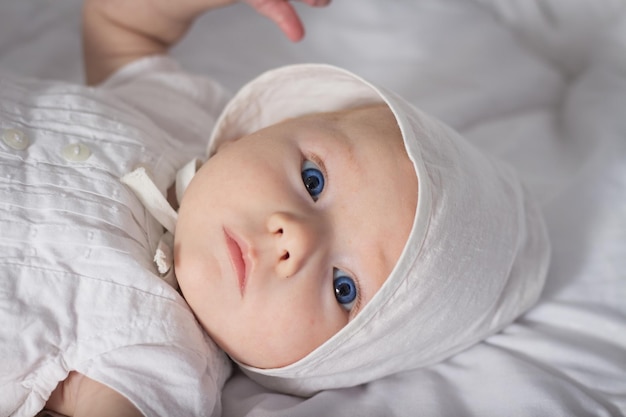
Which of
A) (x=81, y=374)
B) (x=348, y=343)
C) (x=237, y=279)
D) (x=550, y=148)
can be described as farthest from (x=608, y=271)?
(x=81, y=374)

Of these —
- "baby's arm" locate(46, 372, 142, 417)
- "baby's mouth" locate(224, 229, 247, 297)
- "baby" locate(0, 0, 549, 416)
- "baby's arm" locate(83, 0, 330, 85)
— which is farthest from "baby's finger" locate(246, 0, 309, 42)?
"baby's arm" locate(46, 372, 142, 417)

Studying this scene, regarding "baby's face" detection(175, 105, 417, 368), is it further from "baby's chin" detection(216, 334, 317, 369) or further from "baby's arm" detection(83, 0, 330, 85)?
"baby's arm" detection(83, 0, 330, 85)

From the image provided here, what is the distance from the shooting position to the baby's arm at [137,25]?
1.39 m

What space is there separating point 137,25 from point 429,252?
0.82 metres

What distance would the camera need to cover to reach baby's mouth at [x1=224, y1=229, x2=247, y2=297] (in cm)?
100

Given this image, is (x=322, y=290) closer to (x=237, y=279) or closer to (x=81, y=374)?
(x=237, y=279)

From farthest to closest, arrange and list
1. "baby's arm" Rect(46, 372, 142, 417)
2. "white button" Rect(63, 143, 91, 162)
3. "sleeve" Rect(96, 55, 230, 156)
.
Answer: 1. "sleeve" Rect(96, 55, 230, 156)
2. "white button" Rect(63, 143, 91, 162)
3. "baby's arm" Rect(46, 372, 142, 417)

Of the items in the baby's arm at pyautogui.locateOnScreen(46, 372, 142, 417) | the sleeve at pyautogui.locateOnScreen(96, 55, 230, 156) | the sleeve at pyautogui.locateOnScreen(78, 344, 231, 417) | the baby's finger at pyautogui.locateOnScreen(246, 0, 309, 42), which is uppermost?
the baby's finger at pyautogui.locateOnScreen(246, 0, 309, 42)

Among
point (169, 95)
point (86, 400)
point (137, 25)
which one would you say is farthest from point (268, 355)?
point (137, 25)

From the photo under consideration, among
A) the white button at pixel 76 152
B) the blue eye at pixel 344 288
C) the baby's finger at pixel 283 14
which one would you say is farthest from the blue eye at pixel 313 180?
the baby's finger at pixel 283 14

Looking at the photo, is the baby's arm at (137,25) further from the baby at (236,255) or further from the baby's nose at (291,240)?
the baby's nose at (291,240)

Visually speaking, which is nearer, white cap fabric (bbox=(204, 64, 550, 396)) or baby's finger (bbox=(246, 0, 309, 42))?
white cap fabric (bbox=(204, 64, 550, 396))

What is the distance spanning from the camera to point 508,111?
168cm

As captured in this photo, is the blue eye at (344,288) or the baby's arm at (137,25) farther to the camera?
the baby's arm at (137,25)
